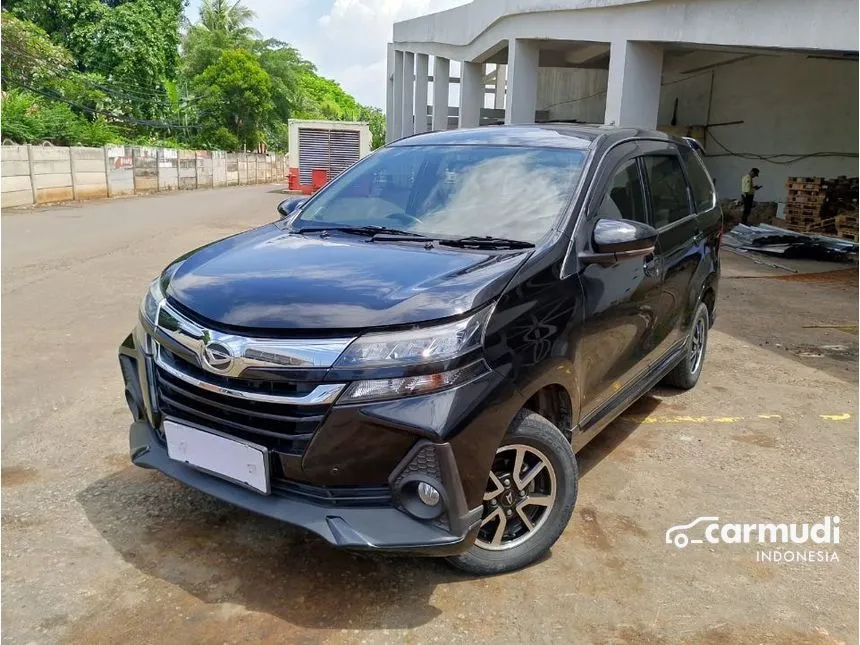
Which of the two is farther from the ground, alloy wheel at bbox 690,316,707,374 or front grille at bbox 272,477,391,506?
front grille at bbox 272,477,391,506

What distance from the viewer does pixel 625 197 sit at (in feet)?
11.9

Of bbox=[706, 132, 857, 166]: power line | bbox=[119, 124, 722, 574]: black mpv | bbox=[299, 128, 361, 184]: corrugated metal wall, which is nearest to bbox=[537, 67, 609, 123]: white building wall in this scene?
bbox=[706, 132, 857, 166]: power line

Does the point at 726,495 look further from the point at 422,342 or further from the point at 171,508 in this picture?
the point at 171,508

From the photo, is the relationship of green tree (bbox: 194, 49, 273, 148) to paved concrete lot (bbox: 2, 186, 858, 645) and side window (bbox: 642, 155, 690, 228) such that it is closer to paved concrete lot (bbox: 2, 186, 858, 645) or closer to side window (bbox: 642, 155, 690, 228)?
paved concrete lot (bbox: 2, 186, 858, 645)

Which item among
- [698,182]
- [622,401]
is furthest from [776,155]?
[622,401]

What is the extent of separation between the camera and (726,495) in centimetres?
354

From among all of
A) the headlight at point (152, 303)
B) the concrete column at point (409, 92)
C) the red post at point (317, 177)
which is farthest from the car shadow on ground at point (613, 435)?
the concrete column at point (409, 92)

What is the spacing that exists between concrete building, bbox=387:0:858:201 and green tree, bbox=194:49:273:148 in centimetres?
1299

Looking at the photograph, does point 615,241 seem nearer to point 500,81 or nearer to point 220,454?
point 220,454

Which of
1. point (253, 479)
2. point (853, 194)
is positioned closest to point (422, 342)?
point (253, 479)

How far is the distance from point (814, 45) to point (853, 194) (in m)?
6.74

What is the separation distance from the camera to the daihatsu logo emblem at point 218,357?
2389 millimetres

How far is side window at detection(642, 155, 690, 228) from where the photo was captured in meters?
4.00

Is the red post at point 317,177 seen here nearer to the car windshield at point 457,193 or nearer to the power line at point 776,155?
the power line at point 776,155
